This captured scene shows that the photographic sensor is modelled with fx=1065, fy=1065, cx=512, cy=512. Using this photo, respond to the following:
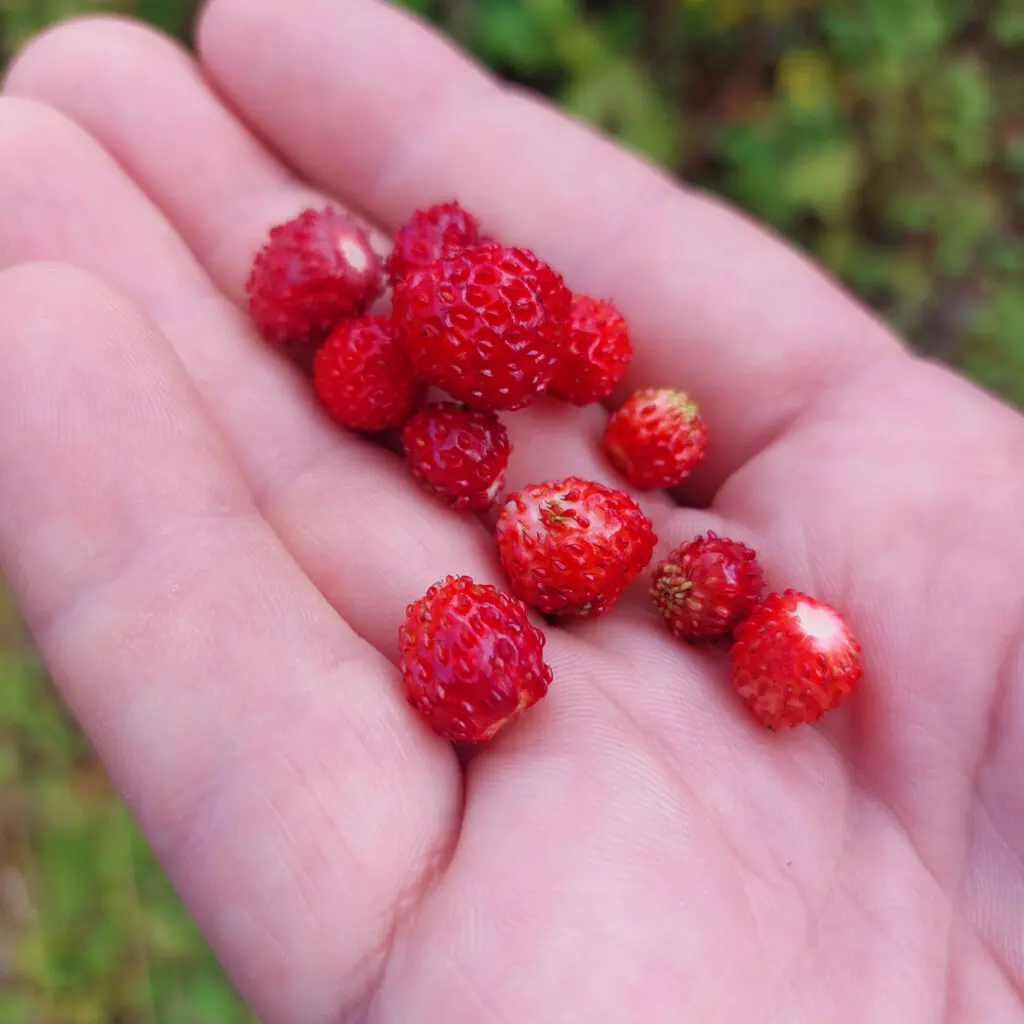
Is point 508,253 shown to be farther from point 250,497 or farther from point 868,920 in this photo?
point 868,920

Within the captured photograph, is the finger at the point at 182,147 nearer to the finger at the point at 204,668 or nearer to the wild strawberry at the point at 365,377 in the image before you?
the wild strawberry at the point at 365,377

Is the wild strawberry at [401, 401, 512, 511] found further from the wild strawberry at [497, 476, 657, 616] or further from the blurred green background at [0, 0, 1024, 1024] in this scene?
the blurred green background at [0, 0, 1024, 1024]

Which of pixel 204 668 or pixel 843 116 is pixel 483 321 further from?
pixel 843 116

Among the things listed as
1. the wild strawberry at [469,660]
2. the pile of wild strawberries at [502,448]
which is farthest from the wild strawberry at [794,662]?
the wild strawberry at [469,660]

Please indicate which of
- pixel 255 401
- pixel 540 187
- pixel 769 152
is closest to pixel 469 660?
pixel 255 401

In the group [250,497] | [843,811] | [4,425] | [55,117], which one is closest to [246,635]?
[250,497]
